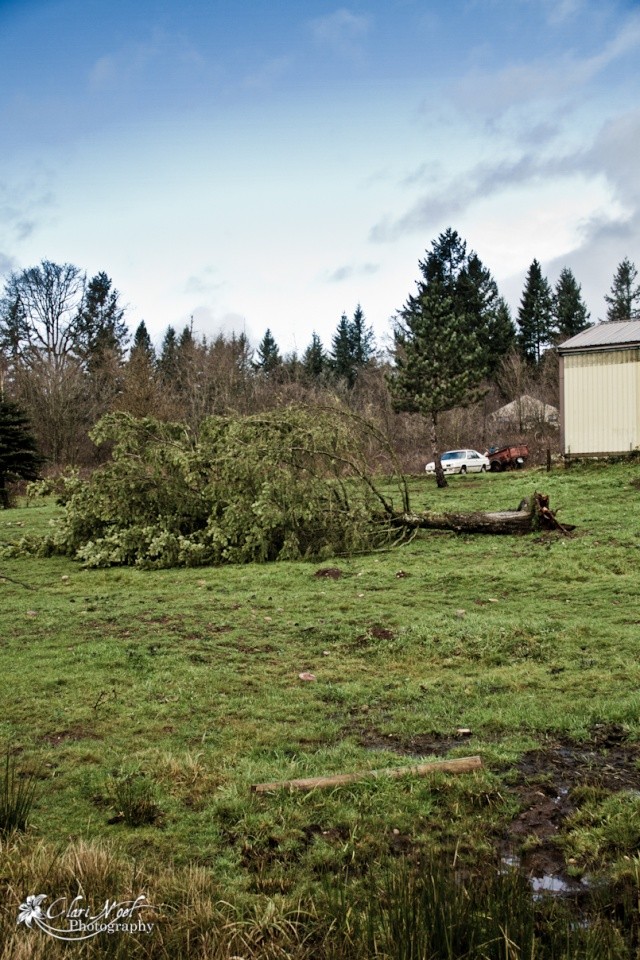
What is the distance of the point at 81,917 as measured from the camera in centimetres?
262

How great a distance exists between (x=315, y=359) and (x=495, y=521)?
185 feet

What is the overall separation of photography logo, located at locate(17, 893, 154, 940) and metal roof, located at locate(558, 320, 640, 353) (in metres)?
25.8

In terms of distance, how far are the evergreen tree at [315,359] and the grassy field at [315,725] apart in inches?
2216

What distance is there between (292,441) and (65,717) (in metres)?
9.30

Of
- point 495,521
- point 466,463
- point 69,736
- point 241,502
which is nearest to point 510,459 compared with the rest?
point 466,463

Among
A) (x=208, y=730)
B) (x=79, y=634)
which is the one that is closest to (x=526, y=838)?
(x=208, y=730)

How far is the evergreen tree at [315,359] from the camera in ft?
220

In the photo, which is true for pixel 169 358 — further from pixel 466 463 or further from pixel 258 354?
pixel 466 463

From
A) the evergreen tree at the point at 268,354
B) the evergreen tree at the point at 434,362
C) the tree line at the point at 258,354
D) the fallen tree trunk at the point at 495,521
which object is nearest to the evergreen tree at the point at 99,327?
the tree line at the point at 258,354

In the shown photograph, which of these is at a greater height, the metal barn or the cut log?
the metal barn

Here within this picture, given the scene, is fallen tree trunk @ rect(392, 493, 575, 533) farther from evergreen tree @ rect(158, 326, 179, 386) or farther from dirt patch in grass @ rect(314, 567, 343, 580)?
evergreen tree @ rect(158, 326, 179, 386)

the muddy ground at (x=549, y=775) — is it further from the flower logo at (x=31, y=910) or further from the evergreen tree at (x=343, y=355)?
the evergreen tree at (x=343, y=355)

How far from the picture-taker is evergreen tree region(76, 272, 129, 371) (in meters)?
49.1

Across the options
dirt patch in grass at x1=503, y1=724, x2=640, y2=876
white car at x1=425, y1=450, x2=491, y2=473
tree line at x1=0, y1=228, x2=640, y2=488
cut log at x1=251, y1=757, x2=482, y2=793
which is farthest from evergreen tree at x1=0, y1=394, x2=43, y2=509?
dirt patch in grass at x1=503, y1=724, x2=640, y2=876
